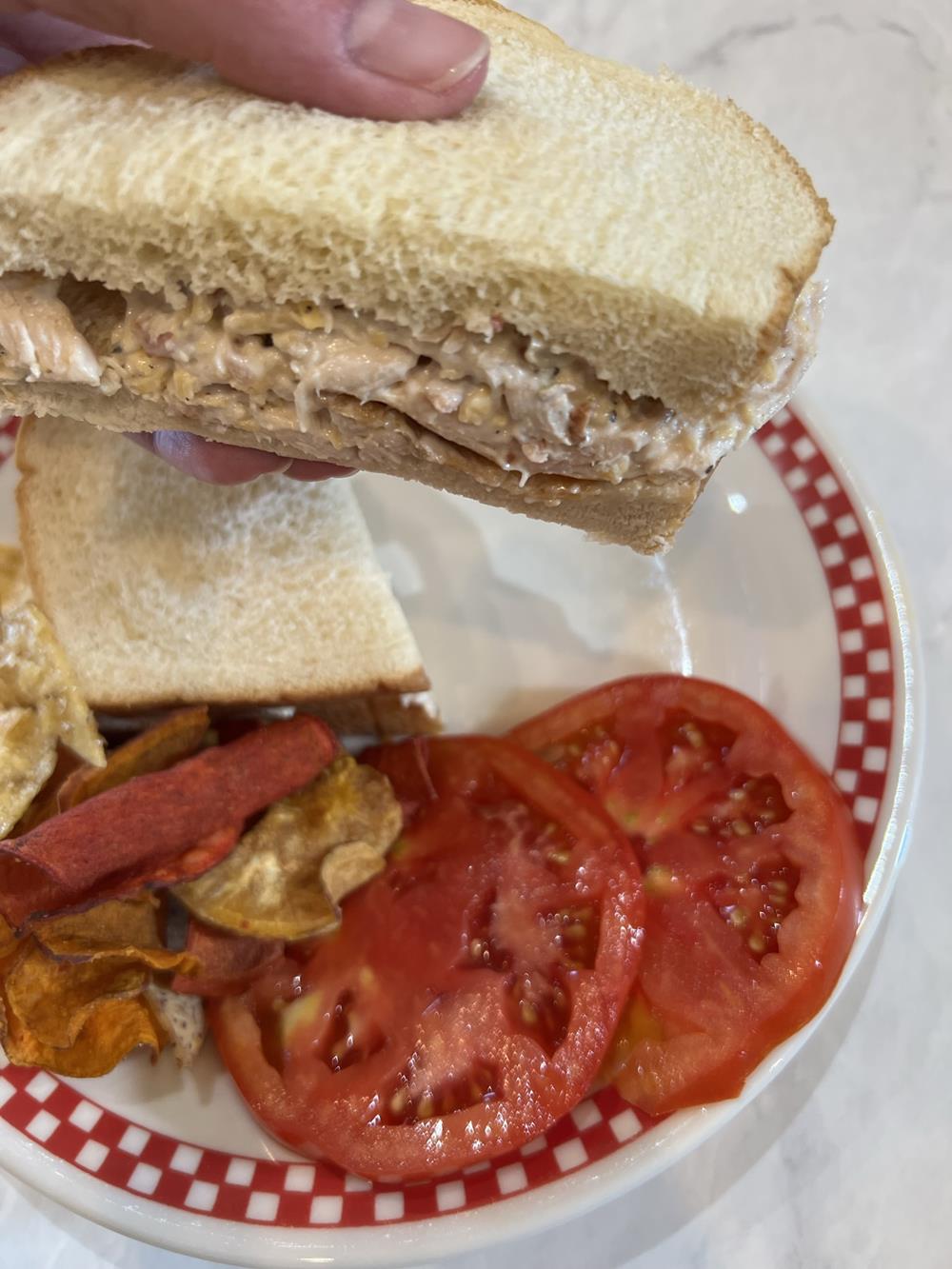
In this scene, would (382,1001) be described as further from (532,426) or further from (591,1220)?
(532,426)

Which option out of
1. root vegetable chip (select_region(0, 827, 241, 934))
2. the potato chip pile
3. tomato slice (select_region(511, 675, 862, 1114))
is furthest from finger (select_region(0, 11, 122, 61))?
tomato slice (select_region(511, 675, 862, 1114))

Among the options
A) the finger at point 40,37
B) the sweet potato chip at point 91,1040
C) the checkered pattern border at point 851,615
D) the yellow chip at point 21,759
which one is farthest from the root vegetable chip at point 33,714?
the checkered pattern border at point 851,615

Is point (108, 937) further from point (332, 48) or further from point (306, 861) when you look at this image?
point (332, 48)

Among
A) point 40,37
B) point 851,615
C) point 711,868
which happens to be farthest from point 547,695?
point 40,37

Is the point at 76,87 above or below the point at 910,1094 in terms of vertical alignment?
above

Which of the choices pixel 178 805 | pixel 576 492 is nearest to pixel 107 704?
pixel 178 805

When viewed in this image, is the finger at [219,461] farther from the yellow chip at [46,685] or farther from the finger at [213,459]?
the yellow chip at [46,685]

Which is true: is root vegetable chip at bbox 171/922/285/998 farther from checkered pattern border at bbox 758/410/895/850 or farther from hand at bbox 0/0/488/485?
hand at bbox 0/0/488/485
